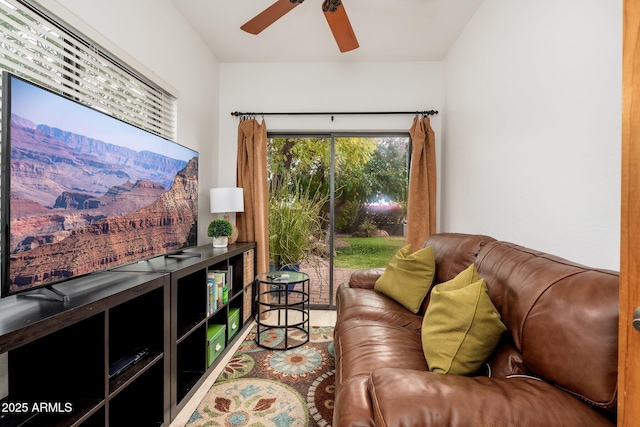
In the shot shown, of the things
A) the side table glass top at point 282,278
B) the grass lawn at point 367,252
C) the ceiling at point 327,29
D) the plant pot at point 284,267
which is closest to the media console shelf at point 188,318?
the side table glass top at point 282,278

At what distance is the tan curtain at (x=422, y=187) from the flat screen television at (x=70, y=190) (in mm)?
2304

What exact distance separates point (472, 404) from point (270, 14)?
232 cm

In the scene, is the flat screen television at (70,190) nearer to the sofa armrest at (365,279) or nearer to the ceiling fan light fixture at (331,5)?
the ceiling fan light fixture at (331,5)

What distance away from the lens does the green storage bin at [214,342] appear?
6.65ft

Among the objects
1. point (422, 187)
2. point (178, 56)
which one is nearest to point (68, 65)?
point (178, 56)

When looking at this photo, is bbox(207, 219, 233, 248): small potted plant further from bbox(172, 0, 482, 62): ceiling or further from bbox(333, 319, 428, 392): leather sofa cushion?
bbox(172, 0, 482, 62): ceiling

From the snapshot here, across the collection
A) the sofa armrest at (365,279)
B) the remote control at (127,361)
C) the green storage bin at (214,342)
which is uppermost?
the sofa armrest at (365,279)

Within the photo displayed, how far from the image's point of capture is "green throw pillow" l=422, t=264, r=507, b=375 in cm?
115

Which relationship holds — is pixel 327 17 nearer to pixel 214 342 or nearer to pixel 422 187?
pixel 422 187

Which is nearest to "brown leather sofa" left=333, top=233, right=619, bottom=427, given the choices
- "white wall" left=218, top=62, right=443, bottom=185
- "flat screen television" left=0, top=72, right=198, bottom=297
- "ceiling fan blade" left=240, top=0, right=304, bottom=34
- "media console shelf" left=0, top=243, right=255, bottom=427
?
"media console shelf" left=0, top=243, right=255, bottom=427

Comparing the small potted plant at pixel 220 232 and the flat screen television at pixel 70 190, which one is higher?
the flat screen television at pixel 70 190

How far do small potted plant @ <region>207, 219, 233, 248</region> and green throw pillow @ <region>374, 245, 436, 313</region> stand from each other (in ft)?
4.45

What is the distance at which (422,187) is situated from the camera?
10.3 feet

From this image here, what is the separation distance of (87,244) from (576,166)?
2200mm
